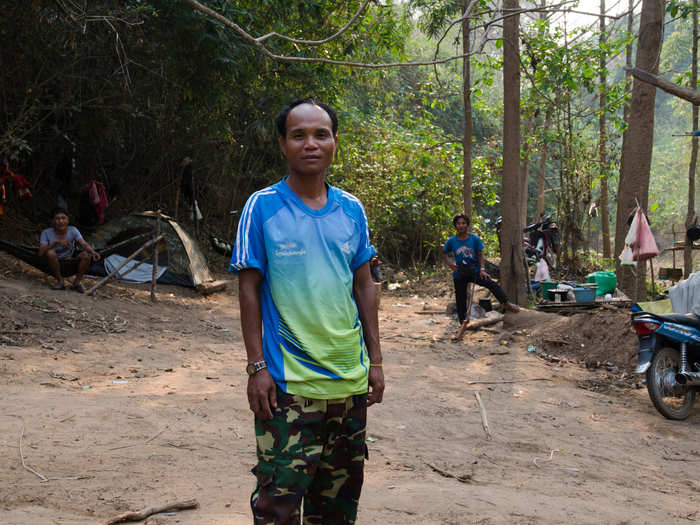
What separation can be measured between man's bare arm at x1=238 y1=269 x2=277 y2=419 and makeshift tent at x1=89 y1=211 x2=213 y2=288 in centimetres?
880

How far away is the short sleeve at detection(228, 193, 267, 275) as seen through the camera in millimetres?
1805

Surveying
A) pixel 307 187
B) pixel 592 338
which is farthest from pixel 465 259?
pixel 307 187

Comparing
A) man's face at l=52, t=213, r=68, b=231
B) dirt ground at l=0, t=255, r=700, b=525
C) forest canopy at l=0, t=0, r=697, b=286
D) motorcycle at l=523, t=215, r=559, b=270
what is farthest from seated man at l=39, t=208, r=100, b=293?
motorcycle at l=523, t=215, r=559, b=270

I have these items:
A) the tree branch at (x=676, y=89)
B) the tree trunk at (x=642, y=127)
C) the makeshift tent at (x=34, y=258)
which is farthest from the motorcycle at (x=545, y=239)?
the tree branch at (x=676, y=89)

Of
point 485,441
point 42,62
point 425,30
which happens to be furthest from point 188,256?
point 485,441

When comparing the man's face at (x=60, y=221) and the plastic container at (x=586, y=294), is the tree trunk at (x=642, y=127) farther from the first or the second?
the man's face at (x=60, y=221)

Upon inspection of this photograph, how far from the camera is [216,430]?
13.1 ft

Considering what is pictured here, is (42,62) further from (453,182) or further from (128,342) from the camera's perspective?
(453,182)

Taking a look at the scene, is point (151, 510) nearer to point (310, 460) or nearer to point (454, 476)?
point (310, 460)

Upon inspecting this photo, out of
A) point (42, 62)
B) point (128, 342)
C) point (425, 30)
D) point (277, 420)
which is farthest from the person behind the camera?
point (425, 30)

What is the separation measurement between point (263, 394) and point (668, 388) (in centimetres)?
450

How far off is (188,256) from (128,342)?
4.06m

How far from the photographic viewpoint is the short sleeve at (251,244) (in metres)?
1.80

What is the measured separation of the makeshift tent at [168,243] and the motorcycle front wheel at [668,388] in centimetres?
730
